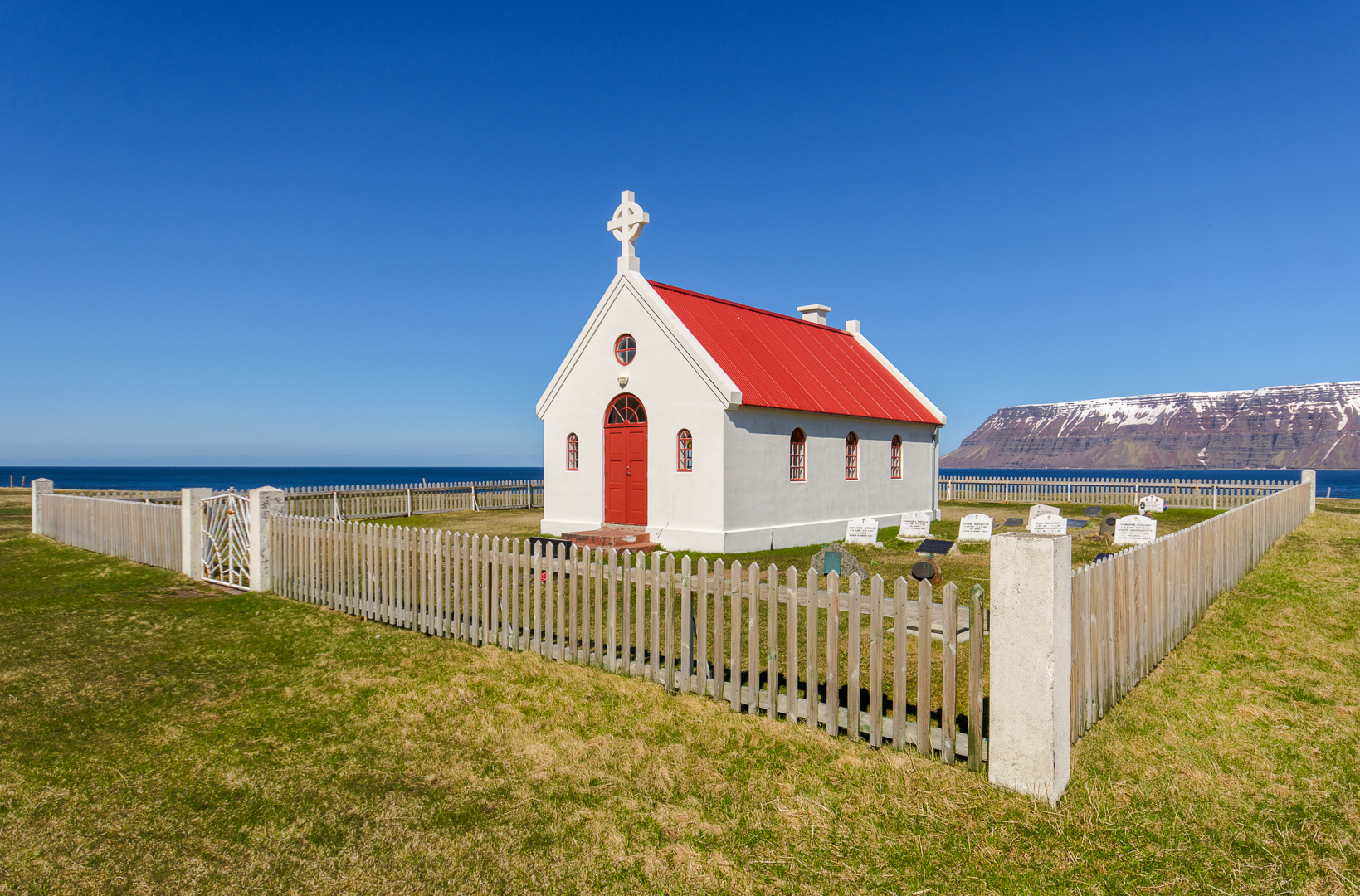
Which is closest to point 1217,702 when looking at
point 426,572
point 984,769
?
point 984,769

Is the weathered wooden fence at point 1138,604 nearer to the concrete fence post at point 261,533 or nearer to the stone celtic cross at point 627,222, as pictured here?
the concrete fence post at point 261,533

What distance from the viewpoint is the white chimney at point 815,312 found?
26.0m

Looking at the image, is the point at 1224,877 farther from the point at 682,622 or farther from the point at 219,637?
the point at 219,637

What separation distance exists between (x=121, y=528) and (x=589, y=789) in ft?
49.1

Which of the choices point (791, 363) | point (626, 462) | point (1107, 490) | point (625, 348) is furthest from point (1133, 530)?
point (1107, 490)

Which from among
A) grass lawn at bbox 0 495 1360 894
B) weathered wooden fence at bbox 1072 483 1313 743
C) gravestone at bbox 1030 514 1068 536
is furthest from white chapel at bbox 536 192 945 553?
grass lawn at bbox 0 495 1360 894

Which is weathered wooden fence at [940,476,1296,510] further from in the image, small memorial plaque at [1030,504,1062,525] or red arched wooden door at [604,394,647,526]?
red arched wooden door at [604,394,647,526]

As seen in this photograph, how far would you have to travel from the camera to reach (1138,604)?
6.60 m

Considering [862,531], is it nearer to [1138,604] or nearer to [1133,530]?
[1133,530]

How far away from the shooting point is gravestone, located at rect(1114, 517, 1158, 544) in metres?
16.2

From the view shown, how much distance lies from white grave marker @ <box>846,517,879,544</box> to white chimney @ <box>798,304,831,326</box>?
31.4 ft

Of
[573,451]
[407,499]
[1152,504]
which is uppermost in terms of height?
[573,451]

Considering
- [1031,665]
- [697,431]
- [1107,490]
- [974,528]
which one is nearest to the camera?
[1031,665]

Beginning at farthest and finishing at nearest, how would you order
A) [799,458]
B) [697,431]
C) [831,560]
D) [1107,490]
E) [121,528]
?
1. [1107,490]
2. [799,458]
3. [697,431]
4. [121,528]
5. [831,560]
